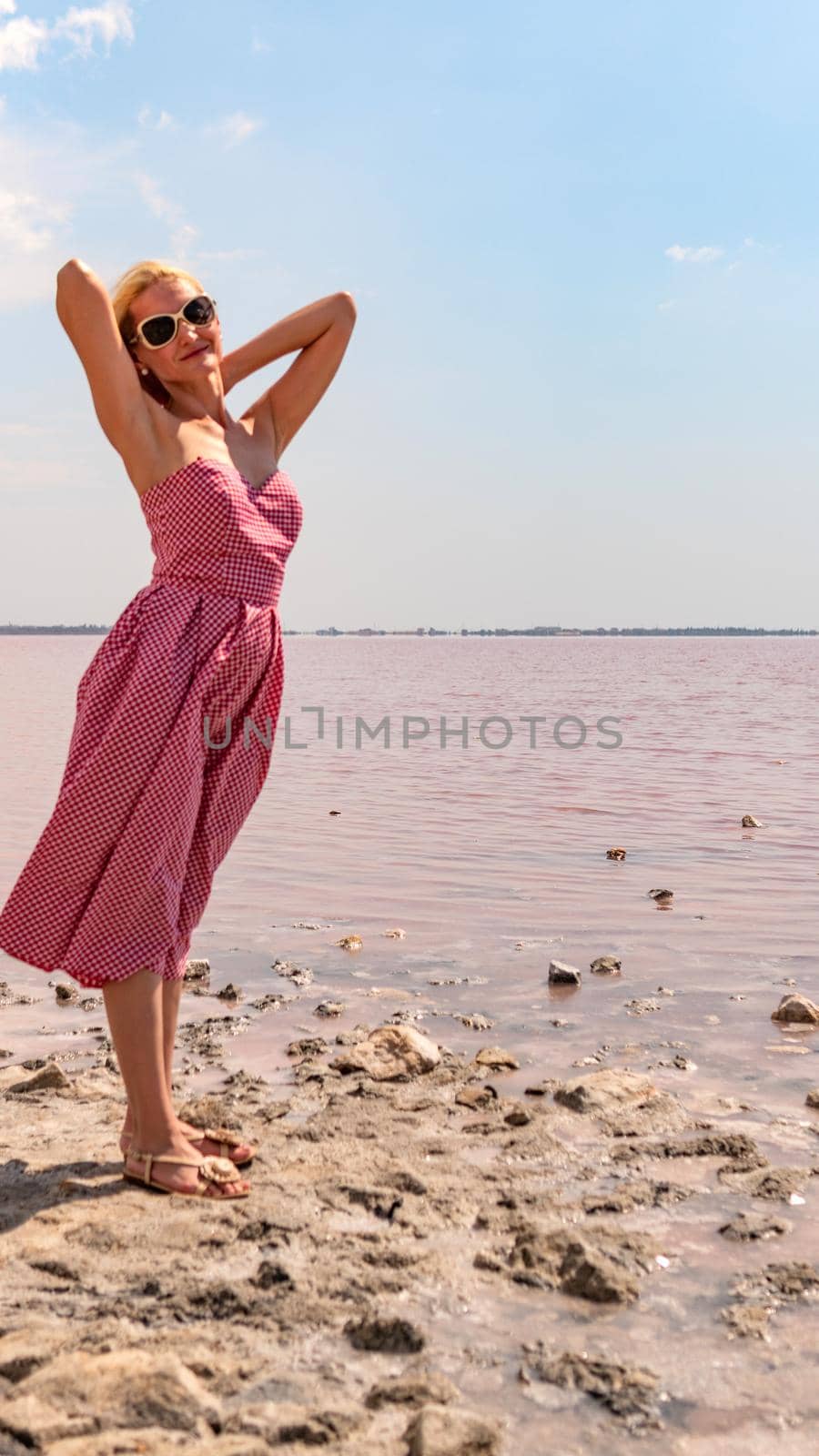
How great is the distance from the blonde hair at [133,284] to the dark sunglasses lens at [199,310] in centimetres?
4

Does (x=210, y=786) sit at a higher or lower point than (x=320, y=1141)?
higher

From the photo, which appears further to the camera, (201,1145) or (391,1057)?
(391,1057)

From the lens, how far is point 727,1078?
3488 millimetres

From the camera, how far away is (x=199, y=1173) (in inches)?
107

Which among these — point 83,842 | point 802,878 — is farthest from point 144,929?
point 802,878

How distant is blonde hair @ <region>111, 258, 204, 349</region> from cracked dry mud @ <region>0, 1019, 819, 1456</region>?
79.4 inches

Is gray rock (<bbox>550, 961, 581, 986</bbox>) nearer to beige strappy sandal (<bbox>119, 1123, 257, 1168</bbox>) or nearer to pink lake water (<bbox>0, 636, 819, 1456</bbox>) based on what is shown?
pink lake water (<bbox>0, 636, 819, 1456</bbox>)

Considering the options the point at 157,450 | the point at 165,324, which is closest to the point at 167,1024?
the point at 157,450

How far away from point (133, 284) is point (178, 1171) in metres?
2.09

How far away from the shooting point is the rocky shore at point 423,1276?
1.83 metres

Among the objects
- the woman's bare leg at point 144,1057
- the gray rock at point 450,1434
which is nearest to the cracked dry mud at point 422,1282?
the gray rock at point 450,1434

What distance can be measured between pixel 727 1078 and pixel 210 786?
67.6 inches

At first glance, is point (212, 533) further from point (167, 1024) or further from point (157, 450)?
point (167, 1024)

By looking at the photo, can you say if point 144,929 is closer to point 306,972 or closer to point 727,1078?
point 727,1078
